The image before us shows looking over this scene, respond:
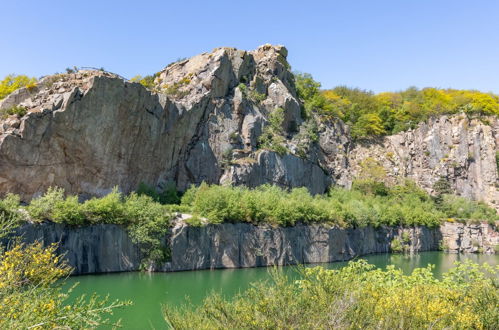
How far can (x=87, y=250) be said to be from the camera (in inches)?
1266

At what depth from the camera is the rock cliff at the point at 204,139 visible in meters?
37.5

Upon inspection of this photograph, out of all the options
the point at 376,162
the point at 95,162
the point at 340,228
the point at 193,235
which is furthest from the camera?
the point at 376,162

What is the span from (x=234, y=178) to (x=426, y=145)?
40.9 meters

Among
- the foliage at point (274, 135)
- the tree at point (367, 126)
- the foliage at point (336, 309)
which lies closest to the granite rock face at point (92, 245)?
the foliage at point (336, 309)

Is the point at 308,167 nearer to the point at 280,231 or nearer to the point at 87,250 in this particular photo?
the point at 280,231

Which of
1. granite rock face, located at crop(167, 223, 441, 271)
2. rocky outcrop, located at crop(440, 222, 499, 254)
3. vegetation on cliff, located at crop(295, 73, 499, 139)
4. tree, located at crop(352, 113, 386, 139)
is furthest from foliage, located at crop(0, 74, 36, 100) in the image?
rocky outcrop, located at crop(440, 222, 499, 254)

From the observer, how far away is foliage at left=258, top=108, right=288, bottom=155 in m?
54.2

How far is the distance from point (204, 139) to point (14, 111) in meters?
20.2

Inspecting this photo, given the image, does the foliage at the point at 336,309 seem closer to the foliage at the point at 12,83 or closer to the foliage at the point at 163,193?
the foliage at the point at 163,193

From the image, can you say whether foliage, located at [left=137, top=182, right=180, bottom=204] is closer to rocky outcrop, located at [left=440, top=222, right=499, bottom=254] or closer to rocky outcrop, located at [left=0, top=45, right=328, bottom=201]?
rocky outcrop, located at [left=0, top=45, right=328, bottom=201]

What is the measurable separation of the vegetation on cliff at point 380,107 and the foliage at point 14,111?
145 ft

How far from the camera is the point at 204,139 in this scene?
50.0 meters

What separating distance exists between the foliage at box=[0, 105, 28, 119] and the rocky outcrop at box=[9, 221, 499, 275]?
1127 cm

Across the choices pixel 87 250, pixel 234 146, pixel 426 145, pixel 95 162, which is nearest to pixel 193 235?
pixel 87 250
